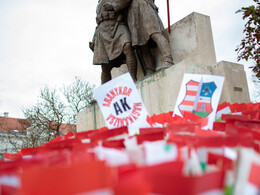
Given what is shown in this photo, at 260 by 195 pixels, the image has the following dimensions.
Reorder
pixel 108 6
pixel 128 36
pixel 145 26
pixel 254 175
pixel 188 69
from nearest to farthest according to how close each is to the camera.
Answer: pixel 254 175 → pixel 188 69 → pixel 145 26 → pixel 128 36 → pixel 108 6

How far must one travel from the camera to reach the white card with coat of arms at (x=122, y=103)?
133cm

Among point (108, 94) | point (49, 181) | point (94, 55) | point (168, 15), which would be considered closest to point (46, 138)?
point (94, 55)

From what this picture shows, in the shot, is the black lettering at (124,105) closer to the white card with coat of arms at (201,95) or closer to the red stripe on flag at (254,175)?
the white card with coat of arms at (201,95)

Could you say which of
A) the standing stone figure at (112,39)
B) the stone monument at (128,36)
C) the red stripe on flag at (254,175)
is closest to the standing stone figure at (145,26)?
the stone monument at (128,36)

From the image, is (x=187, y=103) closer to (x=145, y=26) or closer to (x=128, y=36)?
(x=145, y=26)

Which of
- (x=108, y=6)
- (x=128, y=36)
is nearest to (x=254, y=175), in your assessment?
(x=128, y=36)

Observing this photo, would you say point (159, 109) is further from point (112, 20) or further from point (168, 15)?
point (112, 20)

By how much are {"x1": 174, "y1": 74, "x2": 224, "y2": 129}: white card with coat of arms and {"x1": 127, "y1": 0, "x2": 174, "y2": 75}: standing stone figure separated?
214 cm

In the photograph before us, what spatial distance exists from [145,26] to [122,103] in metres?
2.57

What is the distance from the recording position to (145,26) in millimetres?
3723

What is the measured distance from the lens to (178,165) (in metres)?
0.49

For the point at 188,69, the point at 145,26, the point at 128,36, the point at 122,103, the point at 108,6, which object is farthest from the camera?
the point at 108,6

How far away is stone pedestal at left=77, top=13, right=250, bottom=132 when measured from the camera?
2807 millimetres

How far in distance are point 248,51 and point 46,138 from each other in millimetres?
11699
